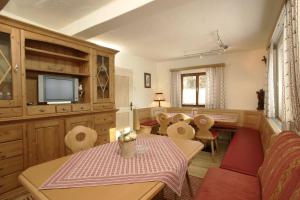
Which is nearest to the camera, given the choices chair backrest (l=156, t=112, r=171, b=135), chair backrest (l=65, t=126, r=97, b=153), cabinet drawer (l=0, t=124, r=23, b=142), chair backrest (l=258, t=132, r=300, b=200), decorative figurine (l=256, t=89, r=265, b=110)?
chair backrest (l=258, t=132, r=300, b=200)

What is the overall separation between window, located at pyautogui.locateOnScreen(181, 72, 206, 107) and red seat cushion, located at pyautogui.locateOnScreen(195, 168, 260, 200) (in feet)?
11.9

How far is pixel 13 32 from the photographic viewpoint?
6.71ft

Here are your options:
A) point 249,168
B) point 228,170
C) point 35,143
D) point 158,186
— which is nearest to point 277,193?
point 158,186

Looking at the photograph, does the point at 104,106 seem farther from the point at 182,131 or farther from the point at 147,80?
the point at 147,80

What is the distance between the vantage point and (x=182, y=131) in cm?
221

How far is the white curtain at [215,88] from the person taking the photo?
468cm

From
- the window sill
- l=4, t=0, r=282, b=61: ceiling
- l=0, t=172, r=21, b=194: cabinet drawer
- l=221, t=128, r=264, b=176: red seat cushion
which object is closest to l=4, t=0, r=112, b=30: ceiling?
l=4, t=0, r=282, b=61: ceiling

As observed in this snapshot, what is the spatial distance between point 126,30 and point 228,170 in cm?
265

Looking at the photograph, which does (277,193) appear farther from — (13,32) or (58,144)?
(13,32)

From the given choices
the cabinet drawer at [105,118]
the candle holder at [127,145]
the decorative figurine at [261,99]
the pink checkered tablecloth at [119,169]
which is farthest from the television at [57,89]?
the decorative figurine at [261,99]

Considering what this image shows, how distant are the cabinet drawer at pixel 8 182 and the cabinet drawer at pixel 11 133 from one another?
0.45 metres

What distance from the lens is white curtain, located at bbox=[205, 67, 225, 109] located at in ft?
15.4

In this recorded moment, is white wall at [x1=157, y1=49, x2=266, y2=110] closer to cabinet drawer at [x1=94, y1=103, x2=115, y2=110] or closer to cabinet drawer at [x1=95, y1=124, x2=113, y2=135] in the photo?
cabinet drawer at [x1=94, y1=103, x2=115, y2=110]

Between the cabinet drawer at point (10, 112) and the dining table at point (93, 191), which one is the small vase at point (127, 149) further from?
the cabinet drawer at point (10, 112)
